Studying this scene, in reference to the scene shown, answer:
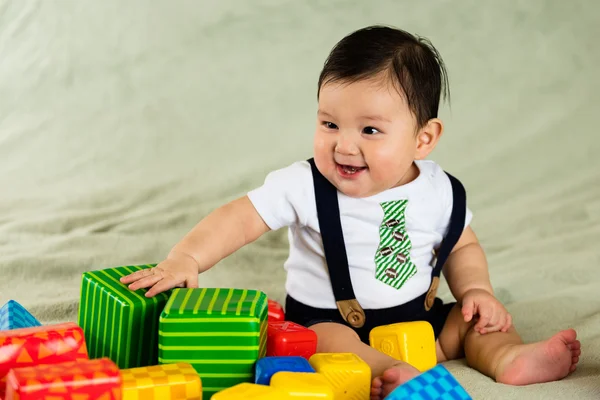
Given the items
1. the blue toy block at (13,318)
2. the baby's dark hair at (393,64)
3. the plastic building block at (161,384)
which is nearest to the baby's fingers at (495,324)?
the baby's dark hair at (393,64)

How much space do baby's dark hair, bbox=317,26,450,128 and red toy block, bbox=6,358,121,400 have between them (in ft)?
1.90

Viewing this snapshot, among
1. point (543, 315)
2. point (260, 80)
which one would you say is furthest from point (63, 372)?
point (260, 80)

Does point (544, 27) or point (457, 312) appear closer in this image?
point (457, 312)

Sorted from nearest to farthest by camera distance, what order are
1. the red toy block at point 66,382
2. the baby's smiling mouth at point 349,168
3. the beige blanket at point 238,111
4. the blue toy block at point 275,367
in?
the red toy block at point 66,382, the blue toy block at point 275,367, the baby's smiling mouth at point 349,168, the beige blanket at point 238,111

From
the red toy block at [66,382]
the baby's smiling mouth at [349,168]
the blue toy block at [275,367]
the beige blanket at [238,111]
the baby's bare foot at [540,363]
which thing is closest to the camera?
the red toy block at [66,382]

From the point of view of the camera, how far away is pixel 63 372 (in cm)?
91

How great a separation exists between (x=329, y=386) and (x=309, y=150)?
120 cm

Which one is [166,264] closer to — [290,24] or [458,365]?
[458,365]

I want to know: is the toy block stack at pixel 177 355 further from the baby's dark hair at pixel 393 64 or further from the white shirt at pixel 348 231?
the baby's dark hair at pixel 393 64

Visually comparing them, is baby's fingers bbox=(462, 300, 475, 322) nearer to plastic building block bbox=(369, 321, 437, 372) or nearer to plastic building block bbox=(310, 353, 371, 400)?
plastic building block bbox=(369, 321, 437, 372)

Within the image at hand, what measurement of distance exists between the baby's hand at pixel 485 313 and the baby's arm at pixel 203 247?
1.14 feet

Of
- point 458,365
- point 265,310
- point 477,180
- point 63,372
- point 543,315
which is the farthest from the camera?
point 477,180

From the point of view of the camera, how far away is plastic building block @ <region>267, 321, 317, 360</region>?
1.15 meters

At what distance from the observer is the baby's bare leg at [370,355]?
1109 mm
